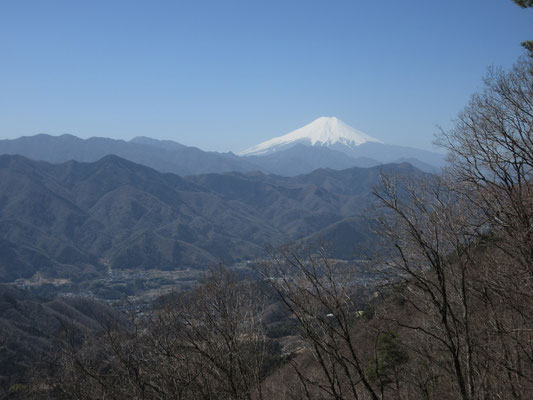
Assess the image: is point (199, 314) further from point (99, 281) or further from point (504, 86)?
point (99, 281)

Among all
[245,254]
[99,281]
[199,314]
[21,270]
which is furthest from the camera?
[245,254]

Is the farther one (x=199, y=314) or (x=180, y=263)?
(x=180, y=263)

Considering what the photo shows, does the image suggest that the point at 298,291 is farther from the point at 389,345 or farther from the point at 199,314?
the point at 389,345

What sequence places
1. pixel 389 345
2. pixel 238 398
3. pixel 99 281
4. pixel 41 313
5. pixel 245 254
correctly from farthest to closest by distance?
pixel 245 254 → pixel 99 281 → pixel 41 313 → pixel 389 345 → pixel 238 398

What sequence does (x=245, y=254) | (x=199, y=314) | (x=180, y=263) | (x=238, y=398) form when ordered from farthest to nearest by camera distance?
(x=245, y=254), (x=180, y=263), (x=199, y=314), (x=238, y=398)

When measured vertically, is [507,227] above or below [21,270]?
above

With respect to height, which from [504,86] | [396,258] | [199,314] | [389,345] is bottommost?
[389,345]

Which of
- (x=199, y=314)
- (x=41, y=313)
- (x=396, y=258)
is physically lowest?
(x=41, y=313)

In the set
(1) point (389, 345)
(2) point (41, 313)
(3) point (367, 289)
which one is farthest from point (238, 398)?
(2) point (41, 313)

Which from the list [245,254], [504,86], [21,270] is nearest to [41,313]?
[504,86]
